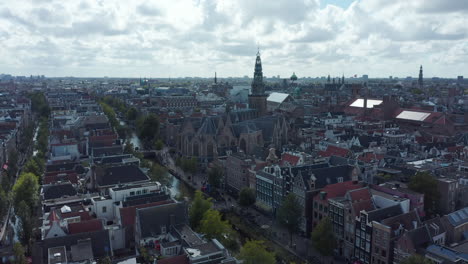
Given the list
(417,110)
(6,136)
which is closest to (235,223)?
(6,136)

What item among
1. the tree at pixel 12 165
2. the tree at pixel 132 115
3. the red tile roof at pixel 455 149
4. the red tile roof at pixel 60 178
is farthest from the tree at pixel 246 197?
the tree at pixel 132 115

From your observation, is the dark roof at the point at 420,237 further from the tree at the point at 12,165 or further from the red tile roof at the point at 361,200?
the tree at the point at 12,165

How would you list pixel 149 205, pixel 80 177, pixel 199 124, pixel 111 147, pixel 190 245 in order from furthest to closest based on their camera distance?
1. pixel 199 124
2. pixel 111 147
3. pixel 80 177
4. pixel 149 205
5. pixel 190 245

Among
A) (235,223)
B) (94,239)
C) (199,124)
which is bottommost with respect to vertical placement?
(235,223)

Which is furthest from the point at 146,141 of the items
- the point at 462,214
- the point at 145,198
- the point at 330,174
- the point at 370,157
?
the point at 462,214

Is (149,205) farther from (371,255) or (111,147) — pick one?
(111,147)

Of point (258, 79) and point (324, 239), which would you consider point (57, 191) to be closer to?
point (324, 239)

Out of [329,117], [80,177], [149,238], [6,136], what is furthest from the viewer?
[329,117]

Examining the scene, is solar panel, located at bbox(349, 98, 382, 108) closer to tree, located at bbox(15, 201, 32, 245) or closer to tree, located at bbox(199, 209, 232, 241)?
tree, located at bbox(199, 209, 232, 241)
